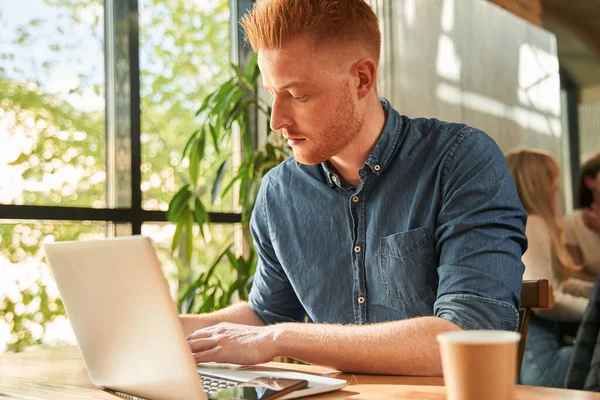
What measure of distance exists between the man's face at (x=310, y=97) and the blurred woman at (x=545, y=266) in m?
1.71

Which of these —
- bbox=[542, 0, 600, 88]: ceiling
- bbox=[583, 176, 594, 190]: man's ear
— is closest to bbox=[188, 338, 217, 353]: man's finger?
bbox=[583, 176, 594, 190]: man's ear

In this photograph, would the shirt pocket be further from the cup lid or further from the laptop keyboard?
the cup lid

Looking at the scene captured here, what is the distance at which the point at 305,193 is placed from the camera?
178 cm

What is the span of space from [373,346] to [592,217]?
2774mm

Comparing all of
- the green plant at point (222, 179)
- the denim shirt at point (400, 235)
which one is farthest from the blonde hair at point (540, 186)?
the denim shirt at point (400, 235)

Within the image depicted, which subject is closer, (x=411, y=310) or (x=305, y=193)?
(x=411, y=310)

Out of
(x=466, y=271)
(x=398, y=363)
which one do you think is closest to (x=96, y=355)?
(x=398, y=363)

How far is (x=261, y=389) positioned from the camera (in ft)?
3.41

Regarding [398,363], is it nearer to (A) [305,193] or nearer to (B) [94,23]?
(A) [305,193]

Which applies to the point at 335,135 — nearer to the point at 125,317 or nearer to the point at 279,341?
the point at 279,341

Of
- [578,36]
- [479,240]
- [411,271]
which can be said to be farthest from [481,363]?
[578,36]

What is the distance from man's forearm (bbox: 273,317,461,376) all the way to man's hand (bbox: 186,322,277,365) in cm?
2

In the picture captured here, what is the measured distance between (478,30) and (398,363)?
10.1ft

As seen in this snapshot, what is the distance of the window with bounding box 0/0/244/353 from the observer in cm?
286
